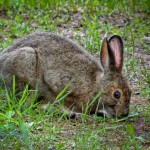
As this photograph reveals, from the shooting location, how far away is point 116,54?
22.6ft

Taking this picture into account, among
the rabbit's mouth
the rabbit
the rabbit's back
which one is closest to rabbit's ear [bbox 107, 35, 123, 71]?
the rabbit

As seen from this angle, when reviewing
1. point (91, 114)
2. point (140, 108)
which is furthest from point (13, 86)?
point (140, 108)

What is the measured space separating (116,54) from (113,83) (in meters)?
0.35

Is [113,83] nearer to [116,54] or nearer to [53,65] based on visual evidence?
[116,54]

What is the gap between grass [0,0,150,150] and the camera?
17.8 ft

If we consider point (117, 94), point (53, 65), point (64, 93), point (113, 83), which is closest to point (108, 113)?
point (117, 94)

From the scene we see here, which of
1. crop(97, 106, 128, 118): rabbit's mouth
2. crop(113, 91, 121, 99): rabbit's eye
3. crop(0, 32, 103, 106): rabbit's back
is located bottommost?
crop(97, 106, 128, 118): rabbit's mouth

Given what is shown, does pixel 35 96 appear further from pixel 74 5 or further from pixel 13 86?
pixel 74 5

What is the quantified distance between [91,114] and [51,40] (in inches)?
40.5

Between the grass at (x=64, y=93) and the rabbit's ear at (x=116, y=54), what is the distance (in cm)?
59

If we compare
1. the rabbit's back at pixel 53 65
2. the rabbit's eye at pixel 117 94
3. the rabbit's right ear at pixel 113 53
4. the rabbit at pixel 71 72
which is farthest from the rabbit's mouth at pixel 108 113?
the rabbit's right ear at pixel 113 53

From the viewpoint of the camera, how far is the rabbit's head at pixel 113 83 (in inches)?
267

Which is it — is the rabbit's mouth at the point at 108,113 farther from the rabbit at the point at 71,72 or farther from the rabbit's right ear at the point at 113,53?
the rabbit's right ear at the point at 113,53

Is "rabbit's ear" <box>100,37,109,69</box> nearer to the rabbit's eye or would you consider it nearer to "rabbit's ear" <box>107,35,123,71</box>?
"rabbit's ear" <box>107,35,123,71</box>
